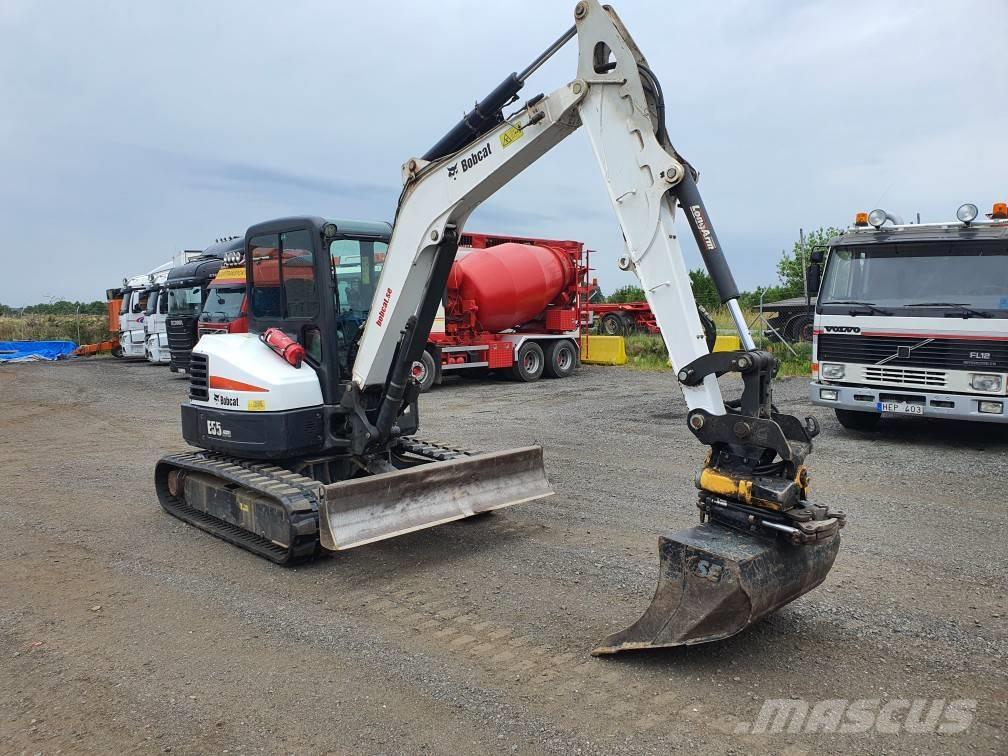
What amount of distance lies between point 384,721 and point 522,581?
5.87 feet

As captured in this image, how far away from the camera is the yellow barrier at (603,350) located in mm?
21281

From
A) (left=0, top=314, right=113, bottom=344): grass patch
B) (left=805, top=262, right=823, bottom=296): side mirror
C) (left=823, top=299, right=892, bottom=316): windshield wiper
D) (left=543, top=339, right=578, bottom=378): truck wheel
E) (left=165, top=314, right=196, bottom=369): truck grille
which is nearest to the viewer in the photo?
(left=823, top=299, right=892, bottom=316): windshield wiper

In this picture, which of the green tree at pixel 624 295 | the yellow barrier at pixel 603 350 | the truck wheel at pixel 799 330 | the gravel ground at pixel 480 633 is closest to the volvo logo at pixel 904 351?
the gravel ground at pixel 480 633

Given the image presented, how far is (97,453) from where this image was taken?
10.1 meters

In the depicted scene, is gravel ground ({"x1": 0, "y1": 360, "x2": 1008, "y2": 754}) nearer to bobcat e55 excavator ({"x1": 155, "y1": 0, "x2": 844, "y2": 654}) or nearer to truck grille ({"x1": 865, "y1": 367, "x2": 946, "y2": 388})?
Answer: bobcat e55 excavator ({"x1": 155, "y1": 0, "x2": 844, "y2": 654})

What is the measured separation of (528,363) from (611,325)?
977 cm

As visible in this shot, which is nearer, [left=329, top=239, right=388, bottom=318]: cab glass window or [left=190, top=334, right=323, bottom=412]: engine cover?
[left=190, top=334, right=323, bottom=412]: engine cover

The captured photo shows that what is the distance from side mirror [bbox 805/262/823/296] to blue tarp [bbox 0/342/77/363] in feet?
91.4

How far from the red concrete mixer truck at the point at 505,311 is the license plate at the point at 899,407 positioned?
817 cm

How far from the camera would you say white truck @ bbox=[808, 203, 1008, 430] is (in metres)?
8.72

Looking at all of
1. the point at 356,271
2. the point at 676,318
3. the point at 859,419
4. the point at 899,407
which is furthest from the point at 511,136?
the point at 859,419
